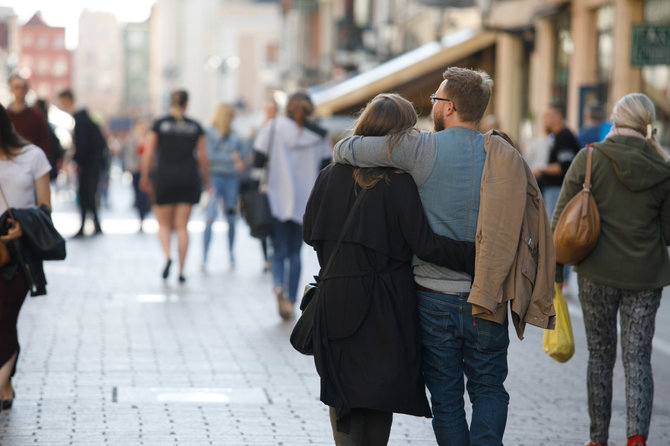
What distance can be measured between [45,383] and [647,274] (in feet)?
11.9

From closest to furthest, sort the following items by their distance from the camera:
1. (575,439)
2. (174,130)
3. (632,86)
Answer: (575,439)
(174,130)
(632,86)

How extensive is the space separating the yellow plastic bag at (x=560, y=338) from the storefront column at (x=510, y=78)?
59.9ft

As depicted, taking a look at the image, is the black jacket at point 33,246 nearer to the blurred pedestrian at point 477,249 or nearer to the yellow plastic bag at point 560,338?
the blurred pedestrian at point 477,249

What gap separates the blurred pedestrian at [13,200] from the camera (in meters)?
6.65

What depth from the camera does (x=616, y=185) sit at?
630 centimetres

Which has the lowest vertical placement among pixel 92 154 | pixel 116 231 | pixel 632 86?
pixel 116 231

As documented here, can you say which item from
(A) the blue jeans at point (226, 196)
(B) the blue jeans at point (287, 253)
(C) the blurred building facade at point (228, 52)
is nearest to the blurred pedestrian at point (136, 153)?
(A) the blue jeans at point (226, 196)

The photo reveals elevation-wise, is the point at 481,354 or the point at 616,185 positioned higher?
the point at 616,185

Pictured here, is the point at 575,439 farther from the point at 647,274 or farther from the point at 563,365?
the point at 563,365

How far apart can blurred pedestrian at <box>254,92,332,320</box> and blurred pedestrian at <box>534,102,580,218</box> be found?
10.9ft

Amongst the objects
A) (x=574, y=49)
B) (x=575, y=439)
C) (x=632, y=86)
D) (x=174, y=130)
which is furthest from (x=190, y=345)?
(x=574, y=49)

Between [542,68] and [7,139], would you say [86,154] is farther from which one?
[7,139]

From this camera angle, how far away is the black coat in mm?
4836

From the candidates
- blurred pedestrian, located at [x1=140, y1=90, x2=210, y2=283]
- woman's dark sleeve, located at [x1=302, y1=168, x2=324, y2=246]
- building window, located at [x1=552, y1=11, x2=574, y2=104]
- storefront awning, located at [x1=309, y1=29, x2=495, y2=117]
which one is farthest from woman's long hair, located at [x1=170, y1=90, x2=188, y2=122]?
storefront awning, located at [x1=309, y1=29, x2=495, y2=117]
